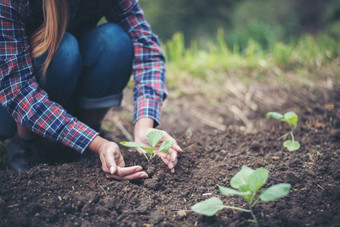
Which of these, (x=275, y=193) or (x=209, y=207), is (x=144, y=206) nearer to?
(x=209, y=207)

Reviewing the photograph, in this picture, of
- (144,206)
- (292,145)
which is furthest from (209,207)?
(292,145)

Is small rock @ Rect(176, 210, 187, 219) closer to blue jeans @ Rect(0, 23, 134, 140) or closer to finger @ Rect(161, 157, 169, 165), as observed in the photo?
finger @ Rect(161, 157, 169, 165)

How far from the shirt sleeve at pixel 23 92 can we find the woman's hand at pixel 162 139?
26 centimetres

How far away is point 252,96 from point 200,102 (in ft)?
1.53

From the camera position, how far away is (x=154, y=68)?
169cm

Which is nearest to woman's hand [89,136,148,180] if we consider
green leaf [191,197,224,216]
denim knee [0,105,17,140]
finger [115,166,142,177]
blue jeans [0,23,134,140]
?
finger [115,166,142,177]

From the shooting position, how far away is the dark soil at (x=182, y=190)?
1119mm

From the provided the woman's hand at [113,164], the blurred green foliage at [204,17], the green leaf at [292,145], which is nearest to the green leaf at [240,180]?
the woman's hand at [113,164]

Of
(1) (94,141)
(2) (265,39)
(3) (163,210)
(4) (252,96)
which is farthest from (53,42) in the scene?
(2) (265,39)

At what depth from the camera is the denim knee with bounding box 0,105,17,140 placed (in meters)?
1.59

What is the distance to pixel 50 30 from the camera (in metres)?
1.34

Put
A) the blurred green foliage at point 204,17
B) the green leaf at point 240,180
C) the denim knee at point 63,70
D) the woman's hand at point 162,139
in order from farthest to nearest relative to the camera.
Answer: the blurred green foliage at point 204,17 < the denim knee at point 63,70 < the woman's hand at point 162,139 < the green leaf at point 240,180

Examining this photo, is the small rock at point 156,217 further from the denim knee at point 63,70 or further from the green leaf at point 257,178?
the denim knee at point 63,70

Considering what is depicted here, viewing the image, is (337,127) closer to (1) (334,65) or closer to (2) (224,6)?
(1) (334,65)
